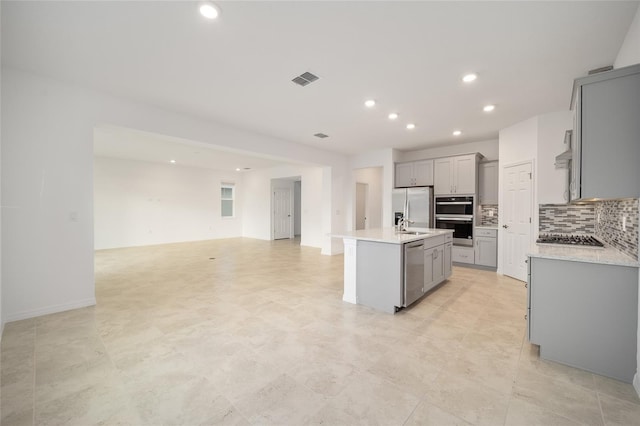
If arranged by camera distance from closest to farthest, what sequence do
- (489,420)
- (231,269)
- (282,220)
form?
1. (489,420)
2. (231,269)
3. (282,220)

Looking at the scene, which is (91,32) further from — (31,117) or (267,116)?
(267,116)

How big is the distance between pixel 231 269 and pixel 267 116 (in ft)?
10.6

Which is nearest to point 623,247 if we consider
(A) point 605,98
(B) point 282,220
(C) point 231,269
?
(A) point 605,98

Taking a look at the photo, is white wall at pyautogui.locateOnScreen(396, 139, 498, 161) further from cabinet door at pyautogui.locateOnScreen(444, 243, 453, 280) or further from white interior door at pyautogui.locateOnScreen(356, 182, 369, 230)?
cabinet door at pyautogui.locateOnScreen(444, 243, 453, 280)

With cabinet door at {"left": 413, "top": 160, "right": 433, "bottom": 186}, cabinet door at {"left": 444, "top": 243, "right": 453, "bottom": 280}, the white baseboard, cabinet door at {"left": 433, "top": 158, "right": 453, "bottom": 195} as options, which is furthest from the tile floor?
cabinet door at {"left": 413, "top": 160, "right": 433, "bottom": 186}

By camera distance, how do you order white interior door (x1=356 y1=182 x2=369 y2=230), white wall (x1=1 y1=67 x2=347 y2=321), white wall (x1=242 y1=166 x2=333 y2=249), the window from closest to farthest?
white wall (x1=1 y1=67 x2=347 y2=321)
white wall (x1=242 y1=166 x2=333 y2=249)
white interior door (x1=356 y1=182 x2=369 y2=230)
the window

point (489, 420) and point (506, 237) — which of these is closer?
point (489, 420)

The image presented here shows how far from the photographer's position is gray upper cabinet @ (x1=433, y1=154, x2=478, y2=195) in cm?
568

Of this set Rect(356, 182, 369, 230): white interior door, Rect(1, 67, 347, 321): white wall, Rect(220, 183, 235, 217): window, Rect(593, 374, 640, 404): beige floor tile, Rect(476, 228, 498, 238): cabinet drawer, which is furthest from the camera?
Rect(220, 183, 235, 217): window

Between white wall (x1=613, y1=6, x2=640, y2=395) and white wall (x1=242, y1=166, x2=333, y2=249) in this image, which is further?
white wall (x1=242, y1=166, x2=333, y2=249)

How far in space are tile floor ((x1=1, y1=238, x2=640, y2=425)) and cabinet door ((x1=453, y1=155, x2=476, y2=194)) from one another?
2.54 m

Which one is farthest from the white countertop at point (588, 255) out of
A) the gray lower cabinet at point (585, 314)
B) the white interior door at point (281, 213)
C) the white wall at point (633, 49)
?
the white interior door at point (281, 213)

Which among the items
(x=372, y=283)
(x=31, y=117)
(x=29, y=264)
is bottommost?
(x=372, y=283)

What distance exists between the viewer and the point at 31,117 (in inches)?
122
